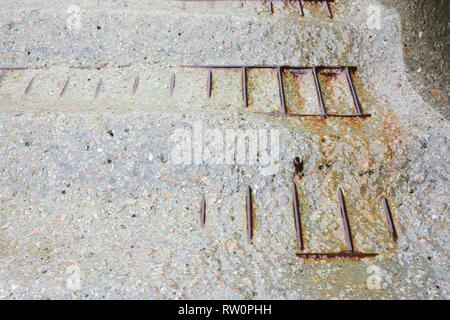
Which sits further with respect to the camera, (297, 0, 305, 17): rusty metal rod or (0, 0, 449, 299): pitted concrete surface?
(297, 0, 305, 17): rusty metal rod

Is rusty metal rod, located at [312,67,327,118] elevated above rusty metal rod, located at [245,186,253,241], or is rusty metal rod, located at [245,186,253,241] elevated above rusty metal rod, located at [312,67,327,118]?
rusty metal rod, located at [312,67,327,118]

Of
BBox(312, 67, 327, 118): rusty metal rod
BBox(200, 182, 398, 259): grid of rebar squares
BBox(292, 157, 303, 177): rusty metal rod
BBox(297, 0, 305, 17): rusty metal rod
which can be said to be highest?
BBox(297, 0, 305, 17): rusty metal rod

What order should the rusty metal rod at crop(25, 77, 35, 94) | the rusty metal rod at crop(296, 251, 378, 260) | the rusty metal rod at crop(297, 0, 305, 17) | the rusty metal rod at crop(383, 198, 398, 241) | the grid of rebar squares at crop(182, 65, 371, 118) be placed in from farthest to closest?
1. the rusty metal rod at crop(297, 0, 305, 17)
2. the rusty metal rod at crop(25, 77, 35, 94)
3. the grid of rebar squares at crop(182, 65, 371, 118)
4. the rusty metal rod at crop(383, 198, 398, 241)
5. the rusty metal rod at crop(296, 251, 378, 260)

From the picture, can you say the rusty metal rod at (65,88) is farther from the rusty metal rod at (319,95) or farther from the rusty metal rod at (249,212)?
the rusty metal rod at (319,95)

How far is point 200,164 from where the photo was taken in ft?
10.4

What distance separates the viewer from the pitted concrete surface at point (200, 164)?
2.57m

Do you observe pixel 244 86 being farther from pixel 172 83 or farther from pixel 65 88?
pixel 65 88

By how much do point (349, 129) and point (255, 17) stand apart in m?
1.81

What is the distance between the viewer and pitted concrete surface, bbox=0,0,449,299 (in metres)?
2.57

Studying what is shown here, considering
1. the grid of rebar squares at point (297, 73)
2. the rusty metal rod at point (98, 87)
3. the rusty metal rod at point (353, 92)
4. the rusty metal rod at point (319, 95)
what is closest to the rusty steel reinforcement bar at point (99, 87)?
the rusty metal rod at point (98, 87)

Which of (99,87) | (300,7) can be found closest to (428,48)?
(300,7)

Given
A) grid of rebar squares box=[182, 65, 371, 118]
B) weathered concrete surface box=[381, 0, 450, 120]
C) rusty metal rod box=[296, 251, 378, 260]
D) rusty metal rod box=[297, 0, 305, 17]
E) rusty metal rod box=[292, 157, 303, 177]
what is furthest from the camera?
rusty metal rod box=[297, 0, 305, 17]

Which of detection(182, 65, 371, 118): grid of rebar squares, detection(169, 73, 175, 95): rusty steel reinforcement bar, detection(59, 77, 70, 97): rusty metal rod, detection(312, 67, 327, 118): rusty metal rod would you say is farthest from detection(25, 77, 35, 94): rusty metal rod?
detection(312, 67, 327, 118): rusty metal rod

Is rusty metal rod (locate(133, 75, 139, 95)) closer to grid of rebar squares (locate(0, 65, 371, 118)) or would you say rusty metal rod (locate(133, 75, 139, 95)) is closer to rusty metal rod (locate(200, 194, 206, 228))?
grid of rebar squares (locate(0, 65, 371, 118))
